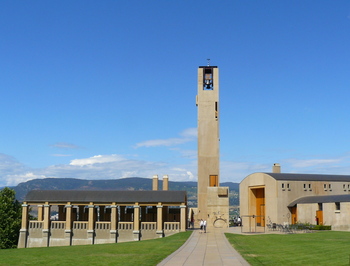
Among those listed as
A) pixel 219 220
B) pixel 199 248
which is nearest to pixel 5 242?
pixel 219 220

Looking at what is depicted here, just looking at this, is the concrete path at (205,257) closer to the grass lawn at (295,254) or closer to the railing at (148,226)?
the grass lawn at (295,254)

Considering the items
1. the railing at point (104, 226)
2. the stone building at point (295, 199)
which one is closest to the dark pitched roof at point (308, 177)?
the stone building at point (295, 199)

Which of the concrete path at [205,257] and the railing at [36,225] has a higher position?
the railing at [36,225]

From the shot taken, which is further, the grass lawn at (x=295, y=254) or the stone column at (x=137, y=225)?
the stone column at (x=137, y=225)

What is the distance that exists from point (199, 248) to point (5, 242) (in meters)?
41.9

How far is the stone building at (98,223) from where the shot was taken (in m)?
51.8

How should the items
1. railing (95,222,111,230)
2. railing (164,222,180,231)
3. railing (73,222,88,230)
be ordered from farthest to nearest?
railing (73,222,88,230), railing (95,222,111,230), railing (164,222,180,231)

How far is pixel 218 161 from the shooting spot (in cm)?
6750

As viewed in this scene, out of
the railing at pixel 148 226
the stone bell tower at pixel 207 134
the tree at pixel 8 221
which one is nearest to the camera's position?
the railing at pixel 148 226

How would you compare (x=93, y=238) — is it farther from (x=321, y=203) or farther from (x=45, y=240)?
(x=321, y=203)

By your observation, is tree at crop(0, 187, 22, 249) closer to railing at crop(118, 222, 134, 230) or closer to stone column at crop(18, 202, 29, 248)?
stone column at crop(18, 202, 29, 248)

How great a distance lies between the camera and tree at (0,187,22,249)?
206 ft

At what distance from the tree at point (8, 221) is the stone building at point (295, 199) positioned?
3374 cm

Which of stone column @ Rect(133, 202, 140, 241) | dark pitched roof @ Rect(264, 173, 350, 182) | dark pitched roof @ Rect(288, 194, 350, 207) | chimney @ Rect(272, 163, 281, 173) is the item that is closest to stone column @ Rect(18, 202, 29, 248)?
stone column @ Rect(133, 202, 140, 241)
